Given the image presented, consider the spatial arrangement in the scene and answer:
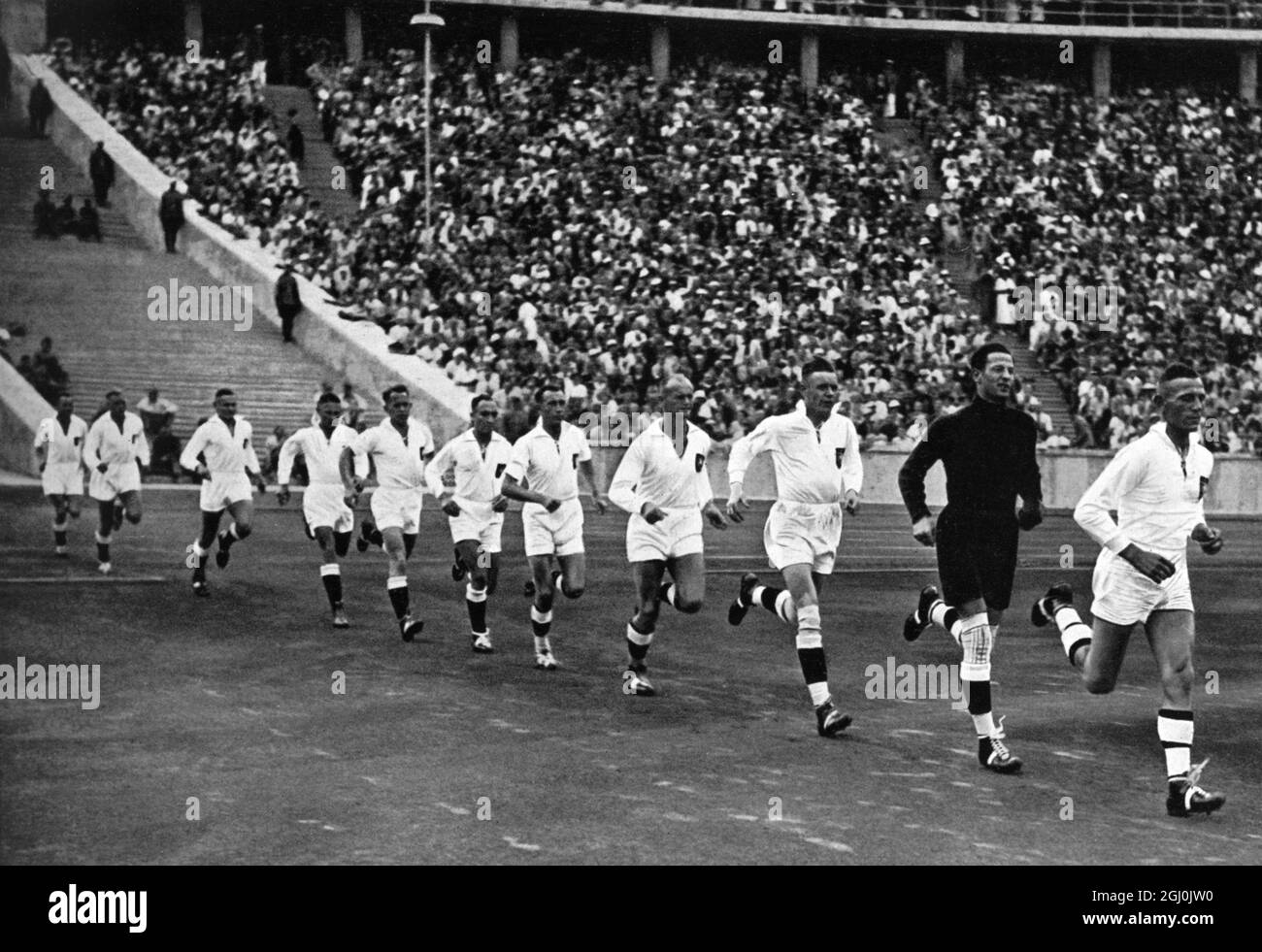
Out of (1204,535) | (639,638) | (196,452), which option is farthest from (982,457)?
(196,452)

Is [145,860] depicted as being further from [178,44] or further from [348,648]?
[178,44]

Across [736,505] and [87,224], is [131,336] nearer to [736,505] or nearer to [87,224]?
[87,224]

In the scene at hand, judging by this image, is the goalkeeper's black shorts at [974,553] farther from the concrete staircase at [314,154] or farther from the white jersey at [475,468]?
the concrete staircase at [314,154]

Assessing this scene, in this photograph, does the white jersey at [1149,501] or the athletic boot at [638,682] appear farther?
the athletic boot at [638,682]

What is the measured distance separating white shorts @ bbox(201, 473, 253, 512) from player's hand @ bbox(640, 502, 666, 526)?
6908 millimetres

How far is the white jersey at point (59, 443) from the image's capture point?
66.1 ft

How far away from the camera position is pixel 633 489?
37.4ft

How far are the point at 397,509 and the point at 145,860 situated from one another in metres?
7.72

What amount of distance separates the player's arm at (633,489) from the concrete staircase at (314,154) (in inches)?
999

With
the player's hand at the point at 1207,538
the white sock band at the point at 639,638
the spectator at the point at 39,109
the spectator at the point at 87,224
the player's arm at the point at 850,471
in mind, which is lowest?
the white sock band at the point at 639,638

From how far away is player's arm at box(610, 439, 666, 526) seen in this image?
35.9 ft

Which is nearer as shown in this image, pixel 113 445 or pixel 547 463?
pixel 547 463

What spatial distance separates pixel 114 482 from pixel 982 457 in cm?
1150

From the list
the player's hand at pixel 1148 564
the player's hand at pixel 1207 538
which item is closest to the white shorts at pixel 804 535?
the player's hand at pixel 1207 538
